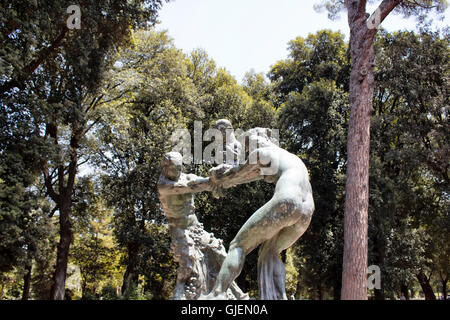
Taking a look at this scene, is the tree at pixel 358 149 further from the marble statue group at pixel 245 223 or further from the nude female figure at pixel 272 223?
the nude female figure at pixel 272 223

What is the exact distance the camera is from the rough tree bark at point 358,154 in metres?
9.55

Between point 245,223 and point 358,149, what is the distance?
23.5 feet

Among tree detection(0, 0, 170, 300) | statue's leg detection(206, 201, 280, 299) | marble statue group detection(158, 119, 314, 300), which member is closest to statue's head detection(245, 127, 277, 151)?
marble statue group detection(158, 119, 314, 300)

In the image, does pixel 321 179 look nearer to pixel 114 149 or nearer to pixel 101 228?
pixel 114 149

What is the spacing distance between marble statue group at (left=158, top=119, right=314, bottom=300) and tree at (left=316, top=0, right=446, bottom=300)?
584cm

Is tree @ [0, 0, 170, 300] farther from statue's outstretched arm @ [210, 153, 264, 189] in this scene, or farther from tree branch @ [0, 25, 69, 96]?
statue's outstretched arm @ [210, 153, 264, 189]

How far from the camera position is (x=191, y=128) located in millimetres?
19469

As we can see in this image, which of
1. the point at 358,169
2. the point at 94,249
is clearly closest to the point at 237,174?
the point at 358,169

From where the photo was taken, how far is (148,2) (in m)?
14.2

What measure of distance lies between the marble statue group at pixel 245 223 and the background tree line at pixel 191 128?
25.8 ft

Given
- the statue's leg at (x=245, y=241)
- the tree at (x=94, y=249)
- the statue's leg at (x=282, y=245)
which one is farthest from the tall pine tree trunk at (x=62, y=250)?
the statue's leg at (x=282, y=245)

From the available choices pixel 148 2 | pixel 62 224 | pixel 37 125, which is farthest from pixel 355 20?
pixel 62 224

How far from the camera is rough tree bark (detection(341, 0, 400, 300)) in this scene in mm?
9555
